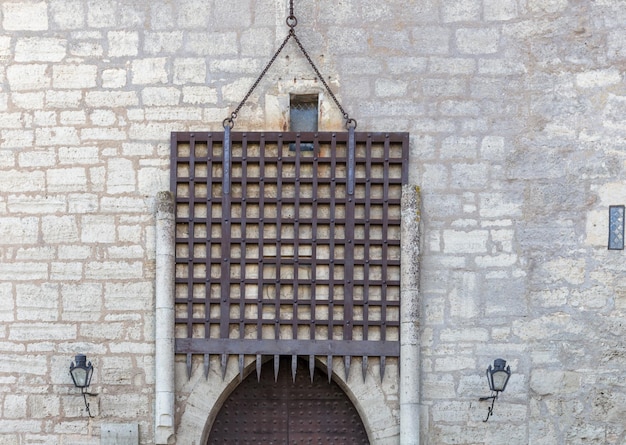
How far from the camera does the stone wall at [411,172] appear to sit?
540cm

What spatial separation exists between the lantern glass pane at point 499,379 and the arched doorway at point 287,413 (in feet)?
3.07

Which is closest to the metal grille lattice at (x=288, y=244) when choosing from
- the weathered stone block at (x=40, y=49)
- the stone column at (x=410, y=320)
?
the stone column at (x=410, y=320)

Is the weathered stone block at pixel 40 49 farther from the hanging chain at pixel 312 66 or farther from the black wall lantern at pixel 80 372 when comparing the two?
the black wall lantern at pixel 80 372

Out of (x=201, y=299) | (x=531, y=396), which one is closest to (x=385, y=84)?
(x=201, y=299)

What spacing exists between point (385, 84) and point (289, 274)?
4.57ft

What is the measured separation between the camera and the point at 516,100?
553cm

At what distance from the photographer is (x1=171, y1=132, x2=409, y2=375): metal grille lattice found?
541cm

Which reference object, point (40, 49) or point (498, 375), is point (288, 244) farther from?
point (40, 49)

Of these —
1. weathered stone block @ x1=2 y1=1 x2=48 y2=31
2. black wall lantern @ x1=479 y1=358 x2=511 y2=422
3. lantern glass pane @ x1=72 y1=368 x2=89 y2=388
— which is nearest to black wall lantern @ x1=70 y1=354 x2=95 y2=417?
lantern glass pane @ x1=72 y1=368 x2=89 y2=388

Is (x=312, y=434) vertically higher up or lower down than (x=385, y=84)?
lower down

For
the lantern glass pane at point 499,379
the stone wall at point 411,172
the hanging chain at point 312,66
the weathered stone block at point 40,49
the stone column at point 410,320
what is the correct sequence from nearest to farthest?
1. the lantern glass pane at point 499,379
2. the stone column at point 410,320
3. the stone wall at point 411,172
4. the hanging chain at point 312,66
5. the weathered stone block at point 40,49

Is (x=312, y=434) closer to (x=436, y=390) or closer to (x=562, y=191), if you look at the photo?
(x=436, y=390)

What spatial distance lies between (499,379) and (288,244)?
156cm

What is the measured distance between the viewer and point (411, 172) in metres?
5.53
